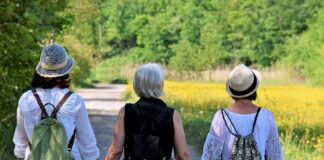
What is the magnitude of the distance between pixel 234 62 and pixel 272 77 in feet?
77.5

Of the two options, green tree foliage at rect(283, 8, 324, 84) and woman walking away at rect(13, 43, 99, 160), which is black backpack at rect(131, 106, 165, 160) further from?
green tree foliage at rect(283, 8, 324, 84)

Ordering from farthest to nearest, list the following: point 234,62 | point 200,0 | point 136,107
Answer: point 200,0, point 234,62, point 136,107

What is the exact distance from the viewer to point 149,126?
5660 millimetres

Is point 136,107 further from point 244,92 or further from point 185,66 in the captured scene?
point 185,66

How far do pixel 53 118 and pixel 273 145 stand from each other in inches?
62.1

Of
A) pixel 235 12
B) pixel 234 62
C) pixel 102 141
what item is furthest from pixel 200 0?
pixel 102 141

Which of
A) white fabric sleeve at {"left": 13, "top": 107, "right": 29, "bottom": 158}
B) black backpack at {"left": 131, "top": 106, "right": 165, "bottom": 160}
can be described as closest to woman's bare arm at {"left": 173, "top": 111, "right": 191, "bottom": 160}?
black backpack at {"left": 131, "top": 106, "right": 165, "bottom": 160}

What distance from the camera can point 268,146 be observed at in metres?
5.75

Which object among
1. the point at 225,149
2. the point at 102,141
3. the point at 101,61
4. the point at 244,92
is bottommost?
the point at 101,61

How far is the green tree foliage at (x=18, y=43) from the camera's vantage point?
1273 cm

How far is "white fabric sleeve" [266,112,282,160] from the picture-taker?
5.72 meters

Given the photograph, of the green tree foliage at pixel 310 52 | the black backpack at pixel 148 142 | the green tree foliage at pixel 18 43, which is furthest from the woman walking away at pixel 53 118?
the green tree foliage at pixel 310 52

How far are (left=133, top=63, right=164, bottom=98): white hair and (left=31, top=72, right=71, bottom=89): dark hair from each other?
1.63 ft

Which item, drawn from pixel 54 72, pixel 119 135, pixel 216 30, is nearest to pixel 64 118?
pixel 54 72
